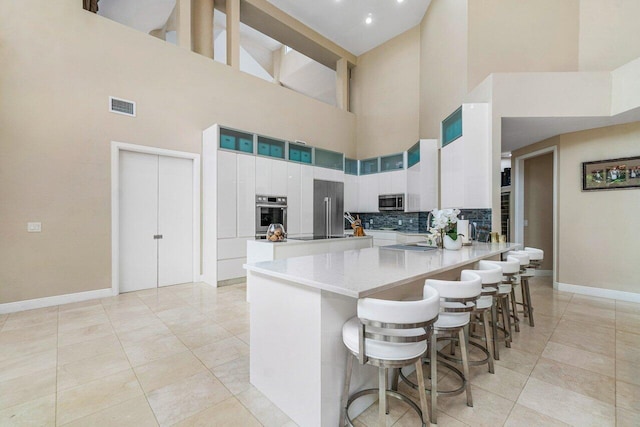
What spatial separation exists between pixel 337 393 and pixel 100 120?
15.7 feet

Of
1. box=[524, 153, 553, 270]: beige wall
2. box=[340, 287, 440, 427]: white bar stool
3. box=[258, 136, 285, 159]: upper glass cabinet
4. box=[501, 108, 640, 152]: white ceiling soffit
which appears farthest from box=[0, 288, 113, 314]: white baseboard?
box=[524, 153, 553, 270]: beige wall

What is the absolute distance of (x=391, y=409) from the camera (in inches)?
71.7

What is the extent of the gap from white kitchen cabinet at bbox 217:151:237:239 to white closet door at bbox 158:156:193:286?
0.73m

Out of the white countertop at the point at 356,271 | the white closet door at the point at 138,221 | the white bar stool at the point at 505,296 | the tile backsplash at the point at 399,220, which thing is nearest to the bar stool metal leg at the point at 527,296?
the white bar stool at the point at 505,296

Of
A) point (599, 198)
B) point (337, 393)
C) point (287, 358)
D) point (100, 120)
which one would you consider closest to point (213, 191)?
point (100, 120)

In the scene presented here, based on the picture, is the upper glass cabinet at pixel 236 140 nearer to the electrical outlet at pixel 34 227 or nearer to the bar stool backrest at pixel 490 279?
the electrical outlet at pixel 34 227

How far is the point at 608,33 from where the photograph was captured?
14.0ft

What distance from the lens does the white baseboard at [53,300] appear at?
3490 mm

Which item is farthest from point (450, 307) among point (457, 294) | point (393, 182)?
point (393, 182)

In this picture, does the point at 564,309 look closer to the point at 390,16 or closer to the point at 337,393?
the point at 337,393

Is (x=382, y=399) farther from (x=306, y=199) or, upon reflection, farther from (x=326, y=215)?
(x=326, y=215)

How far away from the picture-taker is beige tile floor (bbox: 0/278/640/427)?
1750mm

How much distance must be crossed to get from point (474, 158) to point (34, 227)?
607cm

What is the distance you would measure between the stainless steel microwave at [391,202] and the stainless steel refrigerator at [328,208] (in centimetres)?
104
